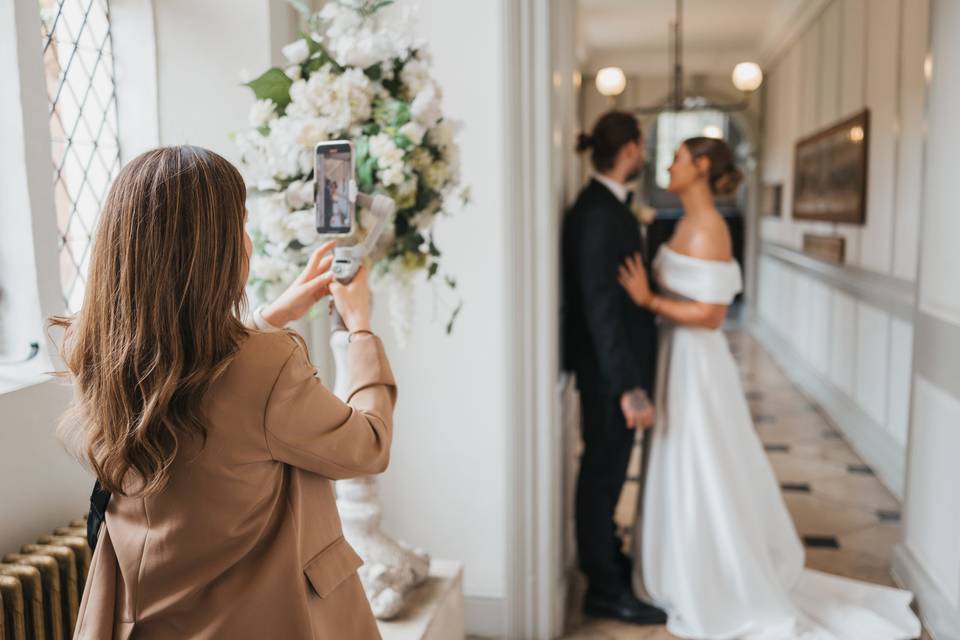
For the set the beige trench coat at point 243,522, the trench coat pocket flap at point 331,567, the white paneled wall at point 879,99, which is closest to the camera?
the beige trench coat at point 243,522

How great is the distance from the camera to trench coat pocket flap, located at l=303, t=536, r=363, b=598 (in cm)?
142

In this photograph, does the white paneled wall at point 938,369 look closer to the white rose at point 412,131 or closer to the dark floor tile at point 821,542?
the dark floor tile at point 821,542

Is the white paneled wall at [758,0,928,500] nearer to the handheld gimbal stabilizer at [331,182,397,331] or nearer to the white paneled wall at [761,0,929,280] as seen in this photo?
the white paneled wall at [761,0,929,280]

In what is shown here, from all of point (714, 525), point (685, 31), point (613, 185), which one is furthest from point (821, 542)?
point (685, 31)

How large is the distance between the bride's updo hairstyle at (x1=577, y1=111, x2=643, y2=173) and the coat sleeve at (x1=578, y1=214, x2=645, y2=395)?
292 mm

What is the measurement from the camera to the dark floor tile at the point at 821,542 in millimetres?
4031

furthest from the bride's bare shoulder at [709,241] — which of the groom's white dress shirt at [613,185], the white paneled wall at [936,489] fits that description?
the white paneled wall at [936,489]

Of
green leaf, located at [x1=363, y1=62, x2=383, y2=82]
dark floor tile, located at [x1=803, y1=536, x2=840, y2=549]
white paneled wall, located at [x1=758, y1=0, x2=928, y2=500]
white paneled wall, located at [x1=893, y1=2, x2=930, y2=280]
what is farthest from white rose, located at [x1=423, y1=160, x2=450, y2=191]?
white paneled wall, located at [x1=893, y1=2, x2=930, y2=280]

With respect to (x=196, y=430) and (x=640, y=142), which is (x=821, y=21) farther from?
(x=196, y=430)

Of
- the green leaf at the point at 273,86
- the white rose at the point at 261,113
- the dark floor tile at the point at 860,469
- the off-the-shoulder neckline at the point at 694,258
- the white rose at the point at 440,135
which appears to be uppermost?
the green leaf at the point at 273,86

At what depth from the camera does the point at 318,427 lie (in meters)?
1.32

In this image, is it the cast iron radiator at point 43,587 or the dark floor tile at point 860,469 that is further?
the dark floor tile at point 860,469

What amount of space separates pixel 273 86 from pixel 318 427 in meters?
1.00

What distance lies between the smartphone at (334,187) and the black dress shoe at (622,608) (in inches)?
82.8
